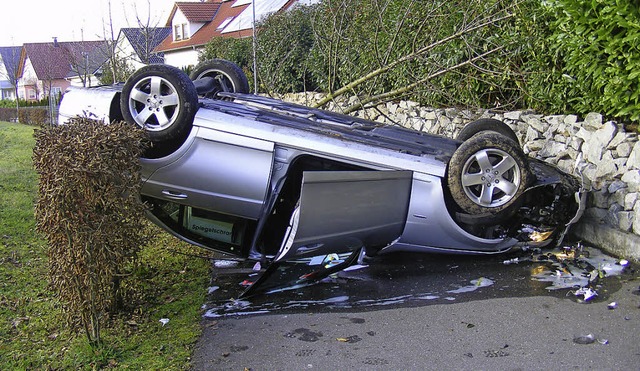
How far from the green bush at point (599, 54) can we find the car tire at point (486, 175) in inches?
60.5

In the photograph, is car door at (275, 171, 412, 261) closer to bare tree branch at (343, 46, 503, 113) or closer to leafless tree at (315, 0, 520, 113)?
bare tree branch at (343, 46, 503, 113)

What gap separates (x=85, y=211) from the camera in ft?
13.7

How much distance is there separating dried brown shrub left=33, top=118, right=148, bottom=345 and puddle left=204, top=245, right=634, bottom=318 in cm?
112

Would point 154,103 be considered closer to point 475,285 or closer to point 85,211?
point 85,211

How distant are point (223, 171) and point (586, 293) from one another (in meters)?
3.34

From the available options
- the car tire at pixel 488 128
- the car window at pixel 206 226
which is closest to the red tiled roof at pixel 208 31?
the car tire at pixel 488 128

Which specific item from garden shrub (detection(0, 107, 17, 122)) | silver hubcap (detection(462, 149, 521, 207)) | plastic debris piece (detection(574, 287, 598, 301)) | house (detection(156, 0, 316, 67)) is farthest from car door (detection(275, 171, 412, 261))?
garden shrub (detection(0, 107, 17, 122))

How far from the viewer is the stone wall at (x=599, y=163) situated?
628 centimetres

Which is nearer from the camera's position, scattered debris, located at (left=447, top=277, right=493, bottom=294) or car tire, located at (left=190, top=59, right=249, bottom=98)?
scattered debris, located at (left=447, top=277, right=493, bottom=294)

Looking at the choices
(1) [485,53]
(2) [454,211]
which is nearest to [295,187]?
(2) [454,211]

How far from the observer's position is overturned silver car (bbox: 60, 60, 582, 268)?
5469 millimetres

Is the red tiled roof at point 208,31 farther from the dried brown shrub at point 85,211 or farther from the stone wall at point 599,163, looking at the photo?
the dried brown shrub at point 85,211

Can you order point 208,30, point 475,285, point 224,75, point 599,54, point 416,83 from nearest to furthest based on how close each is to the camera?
1. point 475,285
2. point 599,54
3. point 224,75
4. point 416,83
5. point 208,30

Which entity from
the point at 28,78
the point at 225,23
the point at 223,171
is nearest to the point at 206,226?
the point at 223,171
